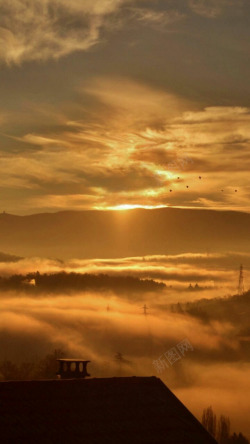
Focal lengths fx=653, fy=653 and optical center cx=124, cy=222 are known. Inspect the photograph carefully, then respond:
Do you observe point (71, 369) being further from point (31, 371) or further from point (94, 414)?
point (31, 371)

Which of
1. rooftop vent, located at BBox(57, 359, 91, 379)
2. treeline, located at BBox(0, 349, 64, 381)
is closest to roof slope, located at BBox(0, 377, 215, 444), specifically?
rooftop vent, located at BBox(57, 359, 91, 379)

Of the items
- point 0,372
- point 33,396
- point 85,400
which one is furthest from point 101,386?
point 0,372

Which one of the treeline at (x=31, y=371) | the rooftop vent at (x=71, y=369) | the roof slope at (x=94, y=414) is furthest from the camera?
the treeline at (x=31, y=371)

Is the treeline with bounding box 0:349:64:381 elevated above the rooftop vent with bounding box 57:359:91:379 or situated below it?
below

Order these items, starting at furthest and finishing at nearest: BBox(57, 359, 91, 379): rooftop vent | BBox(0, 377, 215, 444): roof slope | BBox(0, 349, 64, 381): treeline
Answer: BBox(0, 349, 64, 381): treeline
BBox(57, 359, 91, 379): rooftop vent
BBox(0, 377, 215, 444): roof slope

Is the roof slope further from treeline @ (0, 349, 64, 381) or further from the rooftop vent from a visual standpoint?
treeline @ (0, 349, 64, 381)

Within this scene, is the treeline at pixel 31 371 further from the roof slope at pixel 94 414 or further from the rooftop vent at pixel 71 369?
the roof slope at pixel 94 414

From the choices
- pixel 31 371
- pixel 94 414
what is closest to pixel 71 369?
pixel 94 414

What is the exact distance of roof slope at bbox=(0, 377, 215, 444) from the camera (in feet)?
145

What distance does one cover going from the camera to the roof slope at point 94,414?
4422 cm

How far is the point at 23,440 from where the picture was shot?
42.6 metres

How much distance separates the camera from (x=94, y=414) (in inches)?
1854

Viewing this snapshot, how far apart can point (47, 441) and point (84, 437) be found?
8.95 feet

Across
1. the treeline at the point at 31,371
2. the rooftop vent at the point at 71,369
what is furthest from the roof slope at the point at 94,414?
the treeline at the point at 31,371
